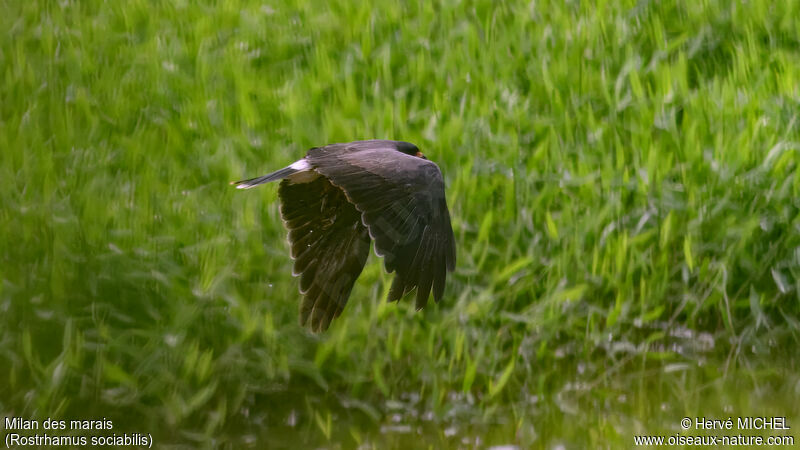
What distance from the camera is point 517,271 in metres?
3.43

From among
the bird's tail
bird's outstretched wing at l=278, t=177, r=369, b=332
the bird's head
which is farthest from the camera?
the bird's head

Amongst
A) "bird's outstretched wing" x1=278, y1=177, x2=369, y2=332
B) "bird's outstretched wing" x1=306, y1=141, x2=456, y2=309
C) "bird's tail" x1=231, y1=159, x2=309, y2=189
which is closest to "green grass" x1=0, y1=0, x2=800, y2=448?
"bird's outstretched wing" x1=278, y1=177, x2=369, y2=332

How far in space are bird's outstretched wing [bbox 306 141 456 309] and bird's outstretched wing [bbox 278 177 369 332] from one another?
0.43m

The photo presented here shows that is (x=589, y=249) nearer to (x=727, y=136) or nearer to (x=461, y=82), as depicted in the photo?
(x=727, y=136)

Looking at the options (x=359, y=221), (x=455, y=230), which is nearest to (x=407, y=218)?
(x=359, y=221)

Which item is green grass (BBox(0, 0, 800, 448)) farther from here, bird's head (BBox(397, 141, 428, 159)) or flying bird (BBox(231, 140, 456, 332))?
bird's head (BBox(397, 141, 428, 159))

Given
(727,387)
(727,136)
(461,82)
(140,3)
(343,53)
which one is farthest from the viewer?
(140,3)

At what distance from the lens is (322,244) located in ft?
10.5

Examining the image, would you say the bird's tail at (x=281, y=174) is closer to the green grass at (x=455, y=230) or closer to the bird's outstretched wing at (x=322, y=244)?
the bird's outstretched wing at (x=322, y=244)

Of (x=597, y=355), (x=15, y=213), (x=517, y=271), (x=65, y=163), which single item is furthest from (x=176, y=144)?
(x=597, y=355)

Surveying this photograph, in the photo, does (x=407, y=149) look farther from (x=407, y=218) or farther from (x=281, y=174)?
(x=407, y=218)

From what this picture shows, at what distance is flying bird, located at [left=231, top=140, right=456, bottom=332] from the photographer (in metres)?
2.74

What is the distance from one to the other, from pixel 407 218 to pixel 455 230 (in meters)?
0.82

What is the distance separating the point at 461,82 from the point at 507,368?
59.8 inches
